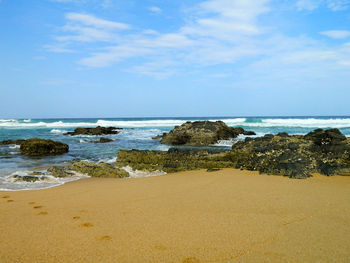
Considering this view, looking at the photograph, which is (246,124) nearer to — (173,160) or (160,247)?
(173,160)

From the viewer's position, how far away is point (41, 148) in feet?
41.2

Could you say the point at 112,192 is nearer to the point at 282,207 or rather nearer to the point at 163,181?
the point at 163,181

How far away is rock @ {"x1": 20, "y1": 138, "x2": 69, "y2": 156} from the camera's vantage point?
12.3 meters

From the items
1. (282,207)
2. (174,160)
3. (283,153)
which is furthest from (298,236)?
(174,160)

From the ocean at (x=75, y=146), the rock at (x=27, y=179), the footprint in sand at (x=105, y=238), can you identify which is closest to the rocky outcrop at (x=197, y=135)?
the ocean at (x=75, y=146)

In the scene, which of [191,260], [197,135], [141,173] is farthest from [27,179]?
[197,135]

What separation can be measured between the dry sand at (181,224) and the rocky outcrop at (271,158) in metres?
1.01

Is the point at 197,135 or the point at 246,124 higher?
the point at 246,124

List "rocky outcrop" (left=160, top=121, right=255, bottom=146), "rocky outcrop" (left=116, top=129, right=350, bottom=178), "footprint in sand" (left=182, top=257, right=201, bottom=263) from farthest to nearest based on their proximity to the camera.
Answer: "rocky outcrop" (left=160, top=121, right=255, bottom=146) < "rocky outcrop" (left=116, top=129, right=350, bottom=178) < "footprint in sand" (left=182, top=257, right=201, bottom=263)

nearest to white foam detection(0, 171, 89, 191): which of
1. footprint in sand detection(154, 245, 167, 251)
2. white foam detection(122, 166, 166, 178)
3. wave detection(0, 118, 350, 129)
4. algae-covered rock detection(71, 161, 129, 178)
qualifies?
algae-covered rock detection(71, 161, 129, 178)

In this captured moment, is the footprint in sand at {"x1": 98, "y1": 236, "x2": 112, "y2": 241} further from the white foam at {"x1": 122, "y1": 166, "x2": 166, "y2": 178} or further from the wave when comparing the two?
the wave

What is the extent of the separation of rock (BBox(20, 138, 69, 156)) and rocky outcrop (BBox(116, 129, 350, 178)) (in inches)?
234

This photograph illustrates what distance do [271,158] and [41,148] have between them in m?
10.8

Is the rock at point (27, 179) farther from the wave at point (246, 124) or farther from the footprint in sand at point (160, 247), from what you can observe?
the wave at point (246, 124)
